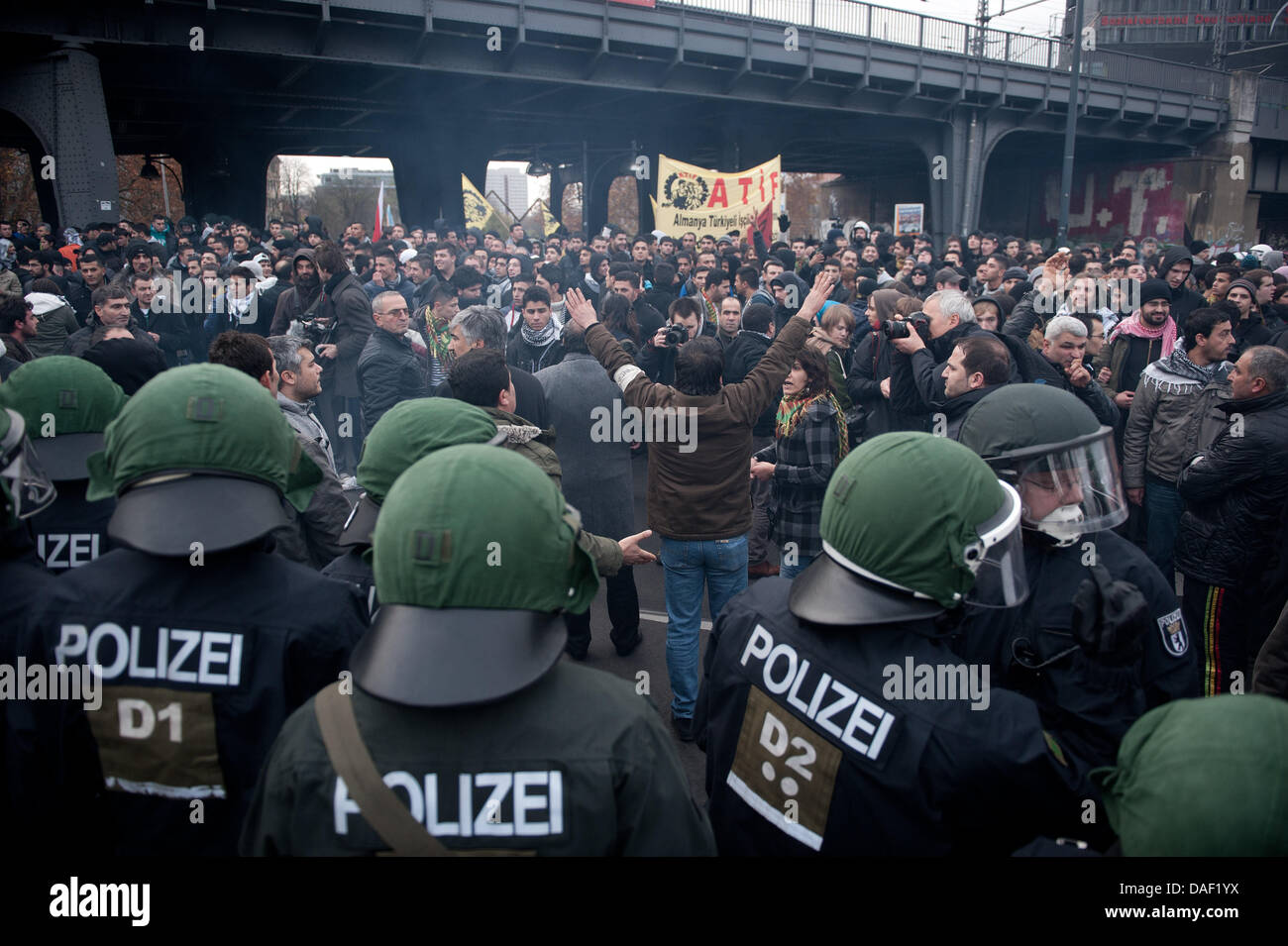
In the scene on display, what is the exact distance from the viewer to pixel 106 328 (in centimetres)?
616

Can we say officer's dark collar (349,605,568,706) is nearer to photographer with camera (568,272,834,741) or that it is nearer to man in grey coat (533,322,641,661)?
photographer with camera (568,272,834,741)

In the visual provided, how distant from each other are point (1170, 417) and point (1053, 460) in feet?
10.6

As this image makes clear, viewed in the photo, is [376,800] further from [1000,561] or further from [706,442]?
[706,442]

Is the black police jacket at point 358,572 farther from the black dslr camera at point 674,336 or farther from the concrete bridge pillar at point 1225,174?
the concrete bridge pillar at point 1225,174

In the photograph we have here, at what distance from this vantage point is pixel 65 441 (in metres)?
2.97

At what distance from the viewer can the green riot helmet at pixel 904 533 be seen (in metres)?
1.87

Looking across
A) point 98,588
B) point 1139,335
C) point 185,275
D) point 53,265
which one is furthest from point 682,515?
point 53,265

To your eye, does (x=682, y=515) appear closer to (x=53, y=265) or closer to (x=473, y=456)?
(x=473, y=456)

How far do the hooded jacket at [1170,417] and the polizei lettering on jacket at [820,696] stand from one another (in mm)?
3985

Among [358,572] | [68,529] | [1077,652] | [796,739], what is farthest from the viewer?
[68,529]

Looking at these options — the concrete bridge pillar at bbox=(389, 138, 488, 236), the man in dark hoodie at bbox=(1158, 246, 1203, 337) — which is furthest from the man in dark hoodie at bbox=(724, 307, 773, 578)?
the concrete bridge pillar at bbox=(389, 138, 488, 236)

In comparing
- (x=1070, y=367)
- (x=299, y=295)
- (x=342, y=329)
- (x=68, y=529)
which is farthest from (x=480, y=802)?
(x=299, y=295)

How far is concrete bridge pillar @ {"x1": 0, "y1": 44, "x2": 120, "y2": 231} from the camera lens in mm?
15828
